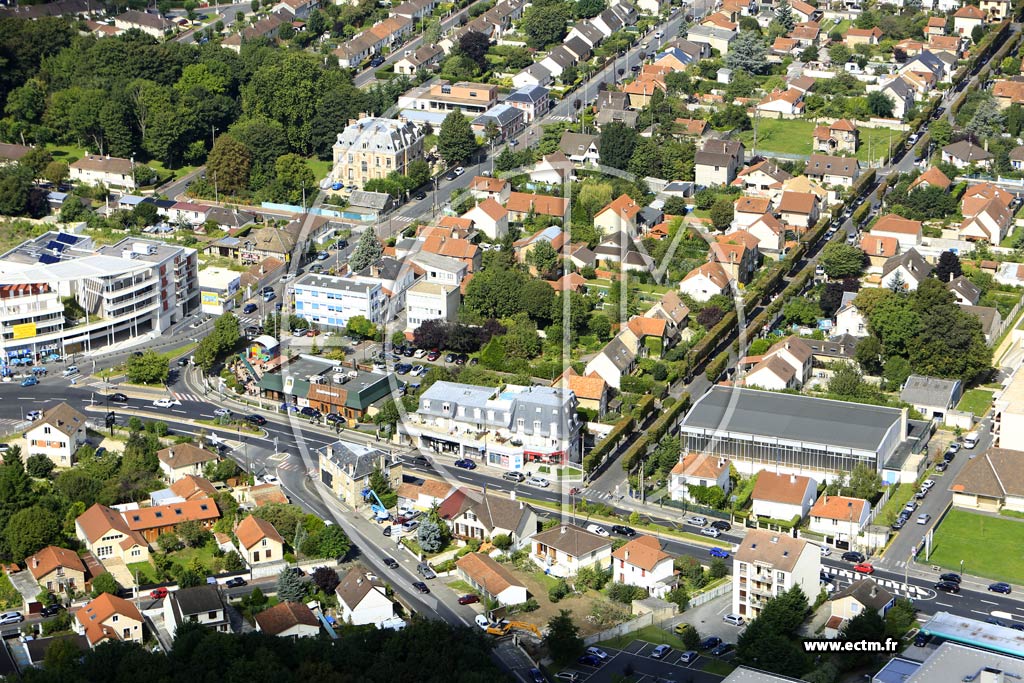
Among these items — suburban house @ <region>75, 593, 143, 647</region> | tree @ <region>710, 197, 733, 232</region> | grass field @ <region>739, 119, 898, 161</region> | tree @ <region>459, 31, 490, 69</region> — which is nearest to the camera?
suburban house @ <region>75, 593, 143, 647</region>

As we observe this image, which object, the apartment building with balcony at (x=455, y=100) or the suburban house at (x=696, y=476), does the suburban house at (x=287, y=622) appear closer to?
the suburban house at (x=696, y=476)

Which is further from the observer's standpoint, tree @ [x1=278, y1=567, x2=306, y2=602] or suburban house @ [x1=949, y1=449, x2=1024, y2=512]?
suburban house @ [x1=949, y1=449, x2=1024, y2=512]

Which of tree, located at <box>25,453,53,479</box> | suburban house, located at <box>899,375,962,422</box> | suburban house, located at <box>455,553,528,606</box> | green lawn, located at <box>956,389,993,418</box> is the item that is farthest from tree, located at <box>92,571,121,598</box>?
green lawn, located at <box>956,389,993,418</box>

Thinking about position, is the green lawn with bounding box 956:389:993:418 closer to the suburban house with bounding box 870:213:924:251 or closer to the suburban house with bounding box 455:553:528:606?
the suburban house with bounding box 870:213:924:251

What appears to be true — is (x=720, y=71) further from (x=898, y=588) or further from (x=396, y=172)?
(x=898, y=588)

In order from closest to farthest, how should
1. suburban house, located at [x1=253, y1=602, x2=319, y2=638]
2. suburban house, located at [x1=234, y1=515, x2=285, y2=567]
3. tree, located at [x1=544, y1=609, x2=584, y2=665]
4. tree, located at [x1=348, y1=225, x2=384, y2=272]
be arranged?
1. tree, located at [x1=544, y1=609, x2=584, y2=665]
2. suburban house, located at [x1=253, y1=602, x2=319, y2=638]
3. suburban house, located at [x1=234, y1=515, x2=285, y2=567]
4. tree, located at [x1=348, y1=225, x2=384, y2=272]

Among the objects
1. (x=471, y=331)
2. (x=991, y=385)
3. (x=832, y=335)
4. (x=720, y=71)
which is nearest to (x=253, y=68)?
(x=720, y=71)

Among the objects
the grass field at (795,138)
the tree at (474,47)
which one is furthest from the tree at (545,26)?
the grass field at (795,138)

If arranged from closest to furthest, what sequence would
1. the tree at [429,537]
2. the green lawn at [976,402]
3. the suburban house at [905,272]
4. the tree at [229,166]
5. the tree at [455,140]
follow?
the tree at [429,537], the green lawn at [976,402], the suburban house at [905,272], the tree at [229,166], the tree at [455,140]
